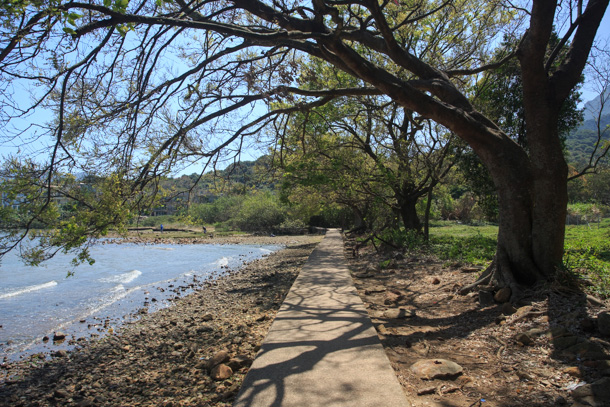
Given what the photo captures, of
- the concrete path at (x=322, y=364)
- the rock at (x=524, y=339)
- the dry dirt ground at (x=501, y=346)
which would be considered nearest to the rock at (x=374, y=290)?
the dry dirt ground at (x=501, y=346)

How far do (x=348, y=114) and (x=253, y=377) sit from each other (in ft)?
36.5

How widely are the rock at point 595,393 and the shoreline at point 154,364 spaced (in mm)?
2727

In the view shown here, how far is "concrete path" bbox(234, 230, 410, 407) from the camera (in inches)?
116

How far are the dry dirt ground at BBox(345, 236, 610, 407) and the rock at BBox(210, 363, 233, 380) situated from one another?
168 cm

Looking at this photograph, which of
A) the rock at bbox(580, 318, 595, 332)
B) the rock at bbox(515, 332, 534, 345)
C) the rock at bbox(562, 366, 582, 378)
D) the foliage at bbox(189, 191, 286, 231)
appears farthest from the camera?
the foliage at bbox(189, 191, 286, 231)

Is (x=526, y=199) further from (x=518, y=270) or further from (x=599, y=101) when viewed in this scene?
(x=599, y=101)

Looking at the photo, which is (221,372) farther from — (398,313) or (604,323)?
(604,323)

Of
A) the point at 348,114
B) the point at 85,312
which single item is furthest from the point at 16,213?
the point at 348,114

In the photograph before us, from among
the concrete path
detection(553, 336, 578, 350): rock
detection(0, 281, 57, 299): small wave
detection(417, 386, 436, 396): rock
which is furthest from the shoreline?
detection(0, 281, 57, 299): small wave

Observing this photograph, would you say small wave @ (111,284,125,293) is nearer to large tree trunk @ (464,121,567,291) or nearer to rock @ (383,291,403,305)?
rock @ (383,291,403,305)

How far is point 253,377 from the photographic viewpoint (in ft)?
11.2

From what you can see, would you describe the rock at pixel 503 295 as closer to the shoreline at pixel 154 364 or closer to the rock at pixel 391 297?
the rock at pixel 391 297

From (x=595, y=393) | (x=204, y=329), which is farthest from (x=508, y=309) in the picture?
(x=204, y=329)

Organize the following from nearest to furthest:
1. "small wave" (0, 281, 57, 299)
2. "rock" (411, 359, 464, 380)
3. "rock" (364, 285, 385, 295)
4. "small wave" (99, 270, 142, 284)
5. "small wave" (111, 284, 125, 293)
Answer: "rock" (411, 359, 464, 380)
"rock" (364, 285, 385, 295)
"small wave" (0, 281, 57, 299)
"small wave" (111, 284, 125, 293)
"small wave" (99, 270, 142, 284)
